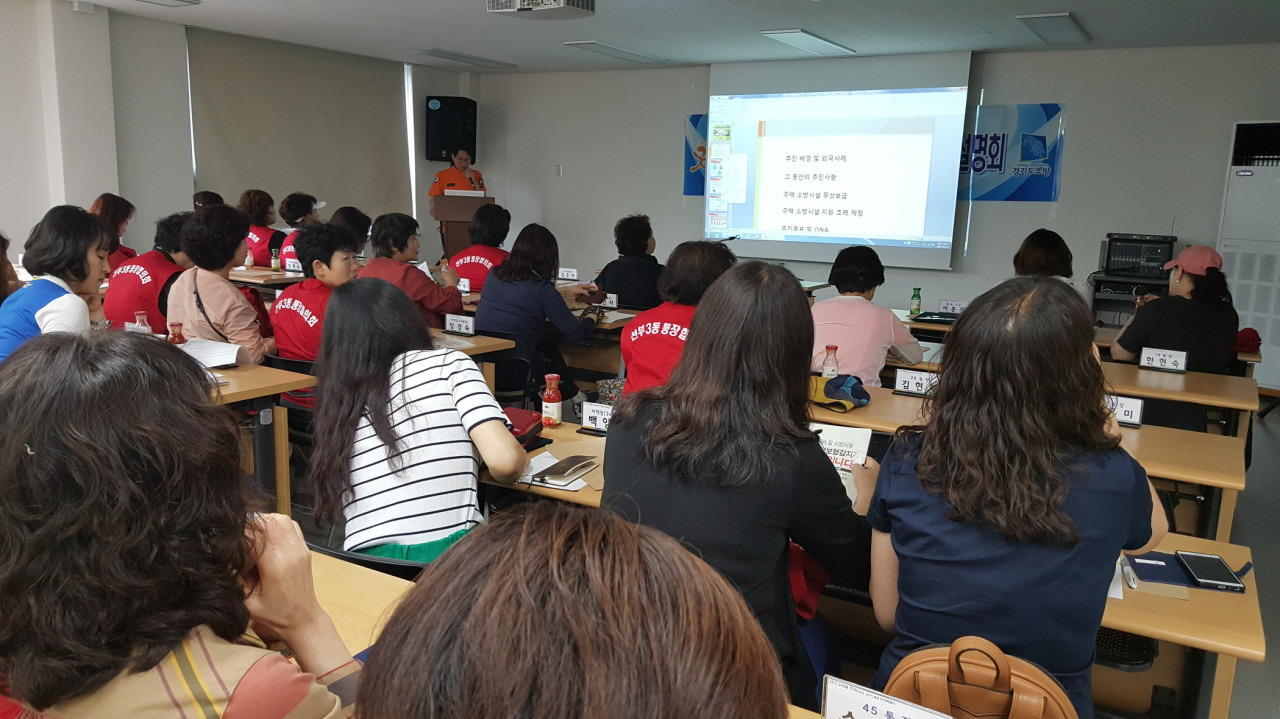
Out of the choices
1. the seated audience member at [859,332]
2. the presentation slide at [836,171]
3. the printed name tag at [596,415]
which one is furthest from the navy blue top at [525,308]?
the presentation slide at [836,171]

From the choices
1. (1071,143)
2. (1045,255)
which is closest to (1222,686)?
(1045,255)

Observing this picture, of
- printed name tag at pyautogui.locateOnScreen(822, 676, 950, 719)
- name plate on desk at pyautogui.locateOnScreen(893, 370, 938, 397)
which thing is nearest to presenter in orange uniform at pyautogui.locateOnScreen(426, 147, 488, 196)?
name plate on desk at pyautogui.locateOnScreen(893, 370, 938, 397)

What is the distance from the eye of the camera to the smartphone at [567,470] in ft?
7.57

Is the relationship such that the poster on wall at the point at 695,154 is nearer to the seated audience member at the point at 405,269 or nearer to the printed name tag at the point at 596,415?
the seated audience member at the point at 405,269

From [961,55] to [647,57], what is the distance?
111 inches

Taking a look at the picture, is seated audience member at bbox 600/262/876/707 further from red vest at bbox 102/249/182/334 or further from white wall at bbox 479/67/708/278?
white wall at bbox 479/67/708/278

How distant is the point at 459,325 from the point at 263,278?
85.9 inches

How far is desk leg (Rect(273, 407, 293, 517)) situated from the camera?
3.37 meters

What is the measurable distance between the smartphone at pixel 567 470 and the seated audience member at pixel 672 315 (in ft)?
1.59

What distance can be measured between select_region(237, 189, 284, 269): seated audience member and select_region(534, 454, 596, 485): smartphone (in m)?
4.88

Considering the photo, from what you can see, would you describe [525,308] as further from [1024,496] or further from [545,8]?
[1024,496]

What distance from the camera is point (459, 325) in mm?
4387

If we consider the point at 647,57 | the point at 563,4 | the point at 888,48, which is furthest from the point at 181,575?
the point at 647,57

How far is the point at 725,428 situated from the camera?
1557mm
